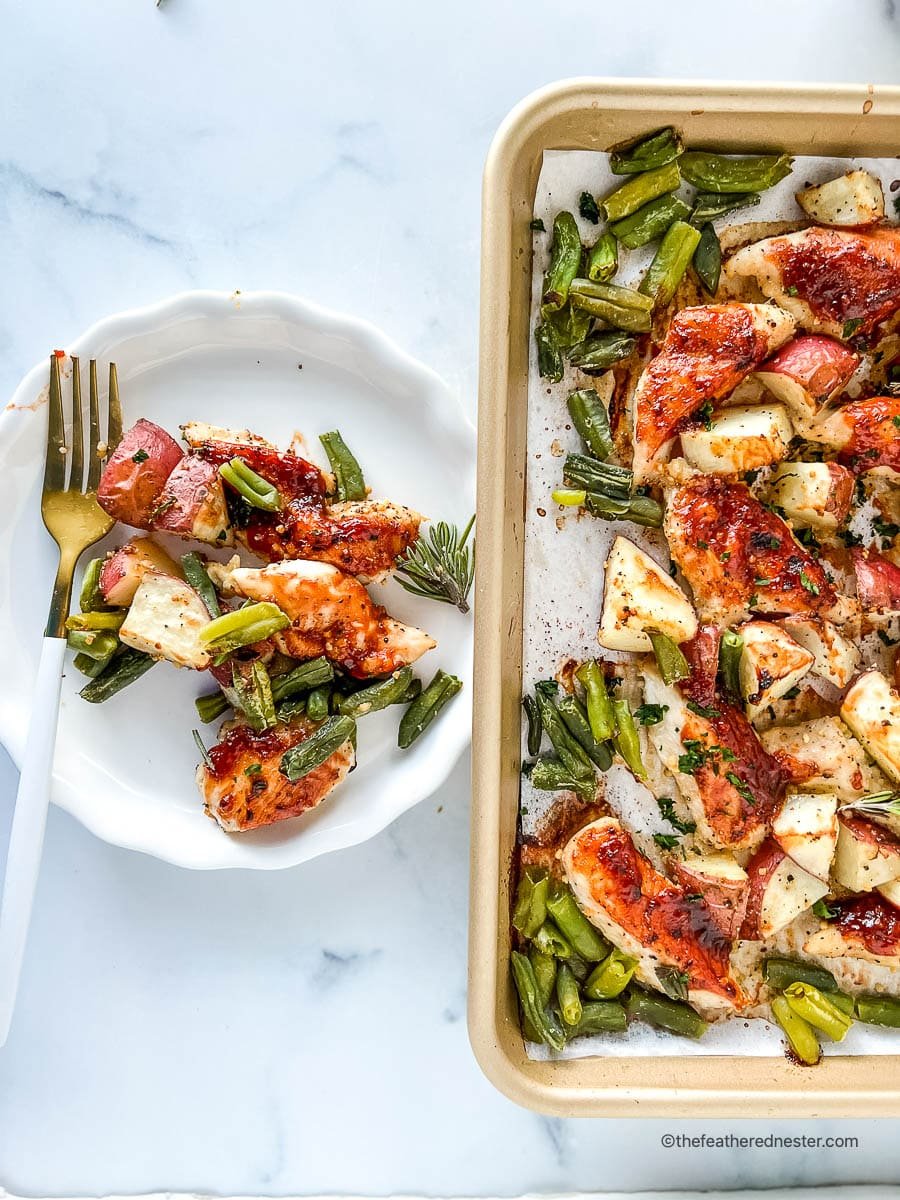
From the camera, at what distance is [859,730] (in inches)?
92.9

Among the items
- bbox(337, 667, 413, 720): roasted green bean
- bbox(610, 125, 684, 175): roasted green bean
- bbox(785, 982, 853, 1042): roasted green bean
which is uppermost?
bbox(610, 125, 684, 175): roasted green bean

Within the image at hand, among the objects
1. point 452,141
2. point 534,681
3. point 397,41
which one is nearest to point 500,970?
point 534,681

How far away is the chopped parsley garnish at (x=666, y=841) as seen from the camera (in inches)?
94.7

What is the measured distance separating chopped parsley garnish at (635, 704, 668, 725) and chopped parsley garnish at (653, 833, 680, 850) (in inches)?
11.2

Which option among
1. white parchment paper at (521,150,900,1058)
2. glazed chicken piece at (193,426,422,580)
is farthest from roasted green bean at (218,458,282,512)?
white parchment paper at (521,150,900,1058)

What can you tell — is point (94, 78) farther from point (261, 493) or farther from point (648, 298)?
point (648, 298)

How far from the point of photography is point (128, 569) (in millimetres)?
2273

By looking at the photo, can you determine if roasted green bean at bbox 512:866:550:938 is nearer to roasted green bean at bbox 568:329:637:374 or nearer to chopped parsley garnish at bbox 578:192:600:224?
roasted green bean at bbox 568:329:637:374

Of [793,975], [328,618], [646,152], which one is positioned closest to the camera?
[646,152]

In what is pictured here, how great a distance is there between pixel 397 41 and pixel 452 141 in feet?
0.92

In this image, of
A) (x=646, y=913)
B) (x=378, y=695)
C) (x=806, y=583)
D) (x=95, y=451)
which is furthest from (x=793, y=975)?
(x=95, y=451)

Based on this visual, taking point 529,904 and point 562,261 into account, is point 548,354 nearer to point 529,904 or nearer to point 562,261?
point 562,261

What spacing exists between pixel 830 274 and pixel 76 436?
69.1 inches

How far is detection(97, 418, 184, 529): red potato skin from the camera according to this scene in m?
2.27
